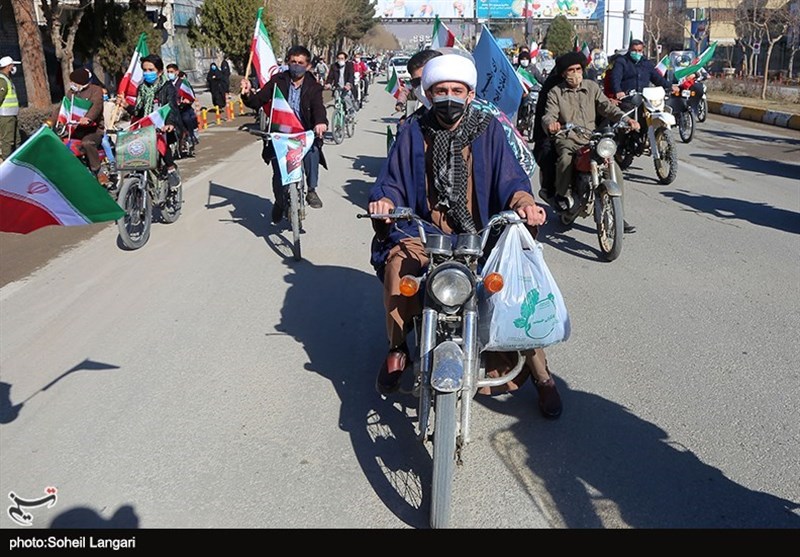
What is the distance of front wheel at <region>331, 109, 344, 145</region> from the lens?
722 inches

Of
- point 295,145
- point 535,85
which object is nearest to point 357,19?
point 535,85

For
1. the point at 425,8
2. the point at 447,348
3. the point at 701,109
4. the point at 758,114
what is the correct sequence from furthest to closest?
the point at 425,8 < the point at 758,114 < the point at 701,109 < the point at 447,348

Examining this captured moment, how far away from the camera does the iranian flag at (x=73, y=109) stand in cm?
1084

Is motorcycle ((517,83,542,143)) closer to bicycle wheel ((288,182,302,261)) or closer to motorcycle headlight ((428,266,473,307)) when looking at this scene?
bicycle wheel ((288,182,302,261))

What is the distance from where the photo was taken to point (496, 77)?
8.20m

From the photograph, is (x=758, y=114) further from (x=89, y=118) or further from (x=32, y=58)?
(x=89, y=118)

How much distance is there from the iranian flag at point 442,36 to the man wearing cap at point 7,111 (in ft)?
20.6

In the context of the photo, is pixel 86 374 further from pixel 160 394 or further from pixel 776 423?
pixel 776 423

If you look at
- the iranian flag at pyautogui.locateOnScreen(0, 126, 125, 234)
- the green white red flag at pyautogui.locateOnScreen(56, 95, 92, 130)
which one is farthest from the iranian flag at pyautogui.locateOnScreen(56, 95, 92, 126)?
the iranian flag at pyautogui.locateOnScreen(0, 126, 125, 234)

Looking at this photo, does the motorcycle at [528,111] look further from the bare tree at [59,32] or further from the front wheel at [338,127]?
the bare tree at [59,32]

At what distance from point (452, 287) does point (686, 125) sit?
15.0 meters

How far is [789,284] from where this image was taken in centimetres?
680

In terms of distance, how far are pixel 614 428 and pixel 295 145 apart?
16.0ft

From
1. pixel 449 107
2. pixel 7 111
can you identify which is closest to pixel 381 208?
pixel 449 107
